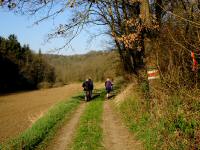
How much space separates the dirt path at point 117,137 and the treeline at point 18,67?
5832 cm

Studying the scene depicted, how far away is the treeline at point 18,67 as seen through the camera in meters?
75.7

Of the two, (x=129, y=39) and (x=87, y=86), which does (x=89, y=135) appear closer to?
(x=129, y=39)

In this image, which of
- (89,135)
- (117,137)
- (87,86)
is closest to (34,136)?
(89,135)

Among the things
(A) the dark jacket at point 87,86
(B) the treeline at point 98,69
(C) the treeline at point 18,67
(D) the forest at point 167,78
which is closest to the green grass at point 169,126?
(D) the forest at point 167,78

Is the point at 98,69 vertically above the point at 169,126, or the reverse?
A: the point at 98,69

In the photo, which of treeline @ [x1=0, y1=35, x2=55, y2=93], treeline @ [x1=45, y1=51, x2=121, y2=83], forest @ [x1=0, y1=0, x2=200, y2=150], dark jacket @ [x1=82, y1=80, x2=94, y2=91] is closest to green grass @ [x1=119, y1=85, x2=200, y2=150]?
forest @ [x1=0, y1=0, x2=200, y2=150]

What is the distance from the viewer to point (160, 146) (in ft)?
33.7

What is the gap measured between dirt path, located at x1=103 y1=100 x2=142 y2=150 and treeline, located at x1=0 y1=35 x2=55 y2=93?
58.3 meters

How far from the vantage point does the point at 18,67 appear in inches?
3189

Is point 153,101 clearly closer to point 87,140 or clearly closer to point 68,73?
point 87,140

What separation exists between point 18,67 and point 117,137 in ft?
230

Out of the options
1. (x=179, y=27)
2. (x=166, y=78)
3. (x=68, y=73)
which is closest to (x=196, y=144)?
(x=166, y=78)

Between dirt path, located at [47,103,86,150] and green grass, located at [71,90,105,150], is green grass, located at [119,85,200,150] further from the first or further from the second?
dirt path, located at [47,103,86,150]

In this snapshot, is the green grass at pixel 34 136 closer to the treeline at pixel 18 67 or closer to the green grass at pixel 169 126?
the green grass at pixel 169 126
